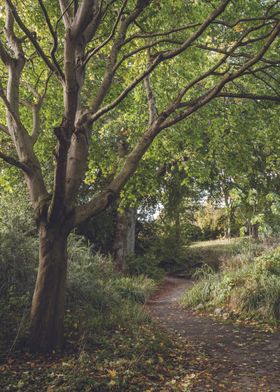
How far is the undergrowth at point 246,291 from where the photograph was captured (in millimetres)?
8555

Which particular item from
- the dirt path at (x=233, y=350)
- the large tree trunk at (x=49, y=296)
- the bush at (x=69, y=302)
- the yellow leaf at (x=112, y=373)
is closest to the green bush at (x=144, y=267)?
the dirt path at (x=233, y=350)

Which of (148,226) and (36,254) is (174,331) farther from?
(148,226)

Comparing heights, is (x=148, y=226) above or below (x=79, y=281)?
above

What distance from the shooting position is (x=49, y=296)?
227 inches

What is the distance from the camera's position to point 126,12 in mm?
Answer: 7238

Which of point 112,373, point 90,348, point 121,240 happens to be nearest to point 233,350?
point 90,348

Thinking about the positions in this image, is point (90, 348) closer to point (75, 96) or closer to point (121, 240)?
point (75, 96)

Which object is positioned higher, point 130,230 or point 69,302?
point 130,230

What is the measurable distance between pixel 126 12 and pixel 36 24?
2120 mm

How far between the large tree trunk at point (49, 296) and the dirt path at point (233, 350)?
215cm

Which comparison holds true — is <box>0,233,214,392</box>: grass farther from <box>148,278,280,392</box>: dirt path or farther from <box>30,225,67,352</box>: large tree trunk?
<box>148,278,280,392</box>: dirt path

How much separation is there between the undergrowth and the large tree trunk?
14.9 feet

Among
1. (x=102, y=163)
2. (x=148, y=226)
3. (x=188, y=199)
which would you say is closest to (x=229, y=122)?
(x=102, y=163)

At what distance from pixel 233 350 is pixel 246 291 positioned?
2.71 metres
